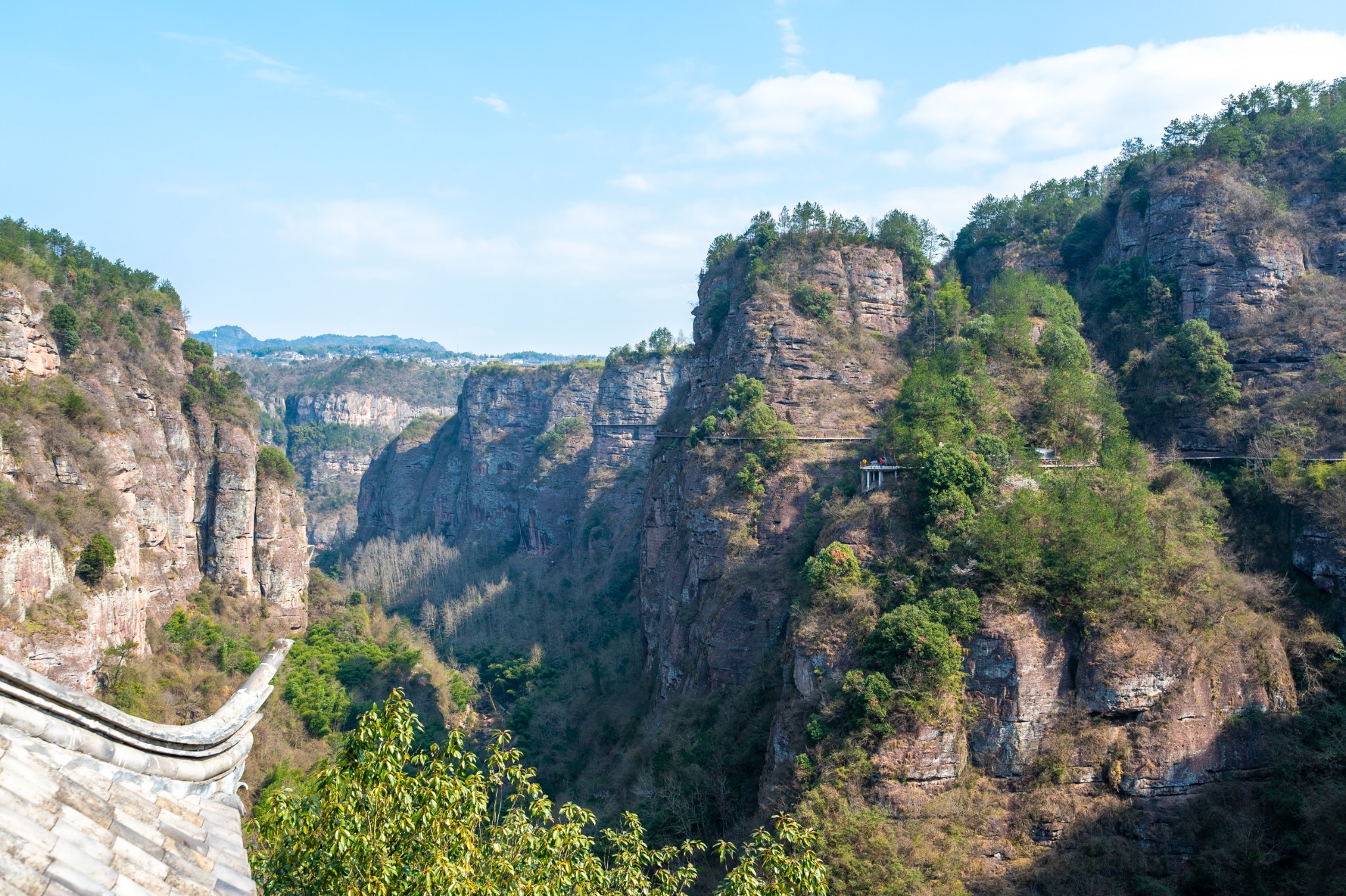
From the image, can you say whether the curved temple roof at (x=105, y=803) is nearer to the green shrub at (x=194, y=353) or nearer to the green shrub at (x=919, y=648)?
the green shrub at (x=919, y=648)

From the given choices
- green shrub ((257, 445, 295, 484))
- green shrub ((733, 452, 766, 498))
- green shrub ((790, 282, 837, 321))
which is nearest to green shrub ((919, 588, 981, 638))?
green shrub ((733, 452, 766, 498))

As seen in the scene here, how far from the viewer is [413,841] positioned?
35.0ft

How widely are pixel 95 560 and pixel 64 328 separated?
13.9m

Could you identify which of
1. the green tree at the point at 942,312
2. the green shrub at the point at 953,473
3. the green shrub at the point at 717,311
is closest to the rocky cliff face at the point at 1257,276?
the green tree at the point at 942,312

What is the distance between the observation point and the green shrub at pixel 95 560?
33.8 m

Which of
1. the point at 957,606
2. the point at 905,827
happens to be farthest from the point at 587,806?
the point at 957,606

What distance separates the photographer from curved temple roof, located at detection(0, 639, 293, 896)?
5438 mm

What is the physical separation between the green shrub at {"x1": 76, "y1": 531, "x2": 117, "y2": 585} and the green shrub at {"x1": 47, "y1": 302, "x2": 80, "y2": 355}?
12133 mm

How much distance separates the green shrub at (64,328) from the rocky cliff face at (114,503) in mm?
609

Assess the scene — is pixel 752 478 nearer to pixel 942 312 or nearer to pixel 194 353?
pixel 942 312

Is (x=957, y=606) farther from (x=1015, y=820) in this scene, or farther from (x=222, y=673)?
(x=222, y=673)

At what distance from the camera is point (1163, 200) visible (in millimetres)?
46875

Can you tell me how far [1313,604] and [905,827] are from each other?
17765mm

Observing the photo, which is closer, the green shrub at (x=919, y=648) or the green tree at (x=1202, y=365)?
the green shrub at (x=919, y=648)
